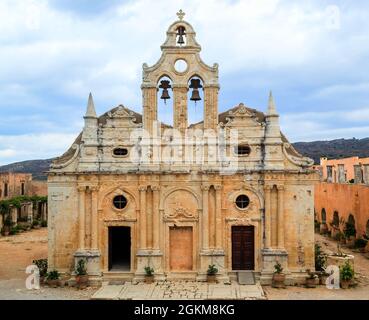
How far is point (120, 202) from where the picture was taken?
22484 millimetres

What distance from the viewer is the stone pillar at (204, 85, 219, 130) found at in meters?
22.5

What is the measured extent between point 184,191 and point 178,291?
4.60m

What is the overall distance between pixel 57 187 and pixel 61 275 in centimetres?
412

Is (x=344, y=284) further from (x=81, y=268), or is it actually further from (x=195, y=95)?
(x=81, y=268)

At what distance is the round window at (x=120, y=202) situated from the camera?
885 inches

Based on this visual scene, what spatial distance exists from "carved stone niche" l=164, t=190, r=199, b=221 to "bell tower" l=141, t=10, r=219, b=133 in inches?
120

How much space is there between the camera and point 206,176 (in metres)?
22.1

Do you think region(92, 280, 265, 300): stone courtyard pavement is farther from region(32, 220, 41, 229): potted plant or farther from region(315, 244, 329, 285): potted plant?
region(32, 220, 41, 229): potted plant

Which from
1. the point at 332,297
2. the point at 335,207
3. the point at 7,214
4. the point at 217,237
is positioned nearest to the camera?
the point at 332,297

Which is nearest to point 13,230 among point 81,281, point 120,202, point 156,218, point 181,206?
point 81,281

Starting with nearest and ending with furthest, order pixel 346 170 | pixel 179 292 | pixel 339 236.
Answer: pixel 179 292, pixel 339 236, pixel 346 170

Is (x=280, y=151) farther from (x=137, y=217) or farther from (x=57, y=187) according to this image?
(x=57, y=187)

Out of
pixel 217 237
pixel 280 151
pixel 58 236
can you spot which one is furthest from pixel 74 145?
pixel 280 151

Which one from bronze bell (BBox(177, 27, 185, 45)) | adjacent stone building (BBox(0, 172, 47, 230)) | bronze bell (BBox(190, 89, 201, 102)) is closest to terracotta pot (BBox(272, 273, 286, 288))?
bronze bell (BBox(190, 89, 201, 102))
